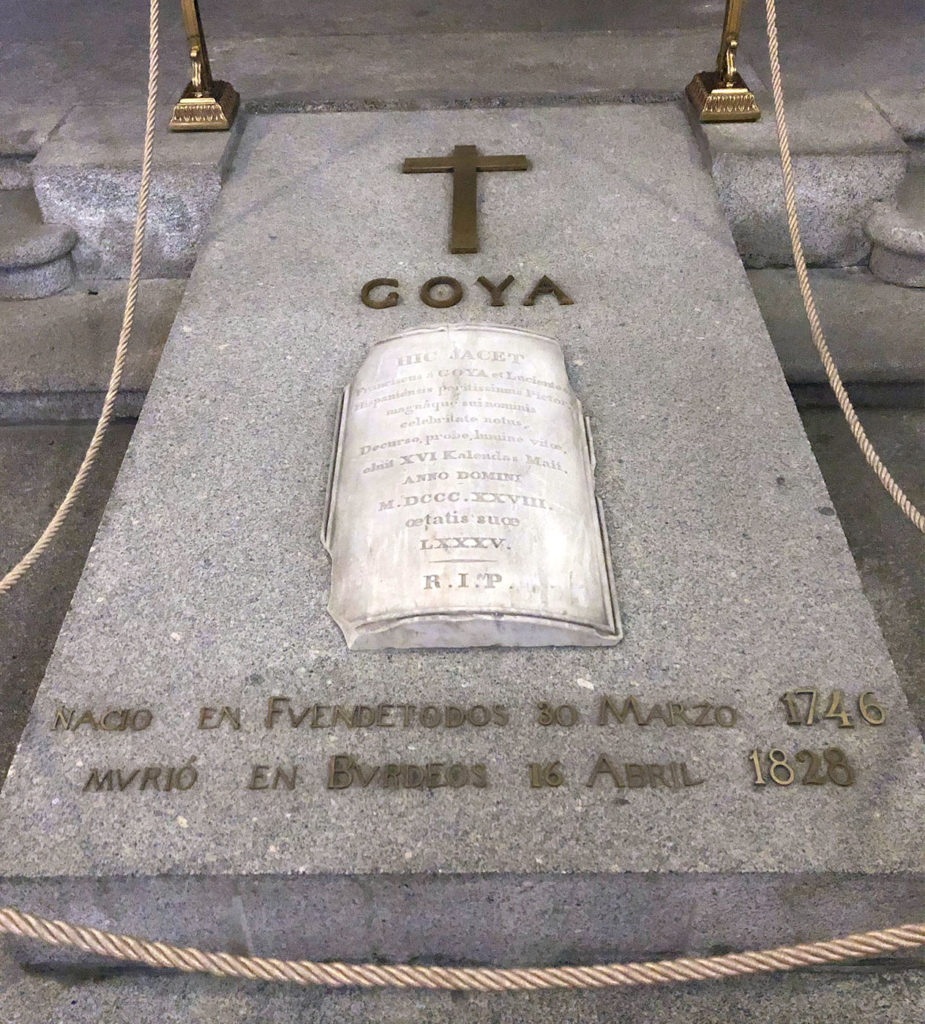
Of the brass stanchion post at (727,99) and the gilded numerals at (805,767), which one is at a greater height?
the brass stanchion post at (727,99)

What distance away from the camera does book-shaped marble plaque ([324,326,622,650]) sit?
6.48ft

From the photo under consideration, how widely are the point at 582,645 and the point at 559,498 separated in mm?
365

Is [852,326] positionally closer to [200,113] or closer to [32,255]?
[200,113]

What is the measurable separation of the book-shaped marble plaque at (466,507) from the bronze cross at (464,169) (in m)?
0.83

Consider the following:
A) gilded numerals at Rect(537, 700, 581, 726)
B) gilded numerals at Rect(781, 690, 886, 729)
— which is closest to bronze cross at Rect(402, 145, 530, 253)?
gilded numerals at Rect(537, 700, 581, 726)

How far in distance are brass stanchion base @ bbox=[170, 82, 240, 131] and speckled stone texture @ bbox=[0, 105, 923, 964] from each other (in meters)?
1.10

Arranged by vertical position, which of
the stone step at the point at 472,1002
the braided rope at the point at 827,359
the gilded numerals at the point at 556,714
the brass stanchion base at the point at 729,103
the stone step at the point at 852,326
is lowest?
the stone step at the point at 472,1002

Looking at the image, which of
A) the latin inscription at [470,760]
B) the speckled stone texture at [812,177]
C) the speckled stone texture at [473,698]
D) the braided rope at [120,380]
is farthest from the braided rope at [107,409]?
the speckled stone texture at [812,177]

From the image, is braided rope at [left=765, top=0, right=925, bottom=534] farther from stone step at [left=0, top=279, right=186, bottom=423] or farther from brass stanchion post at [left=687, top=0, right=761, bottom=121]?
stone step at [left=0, top=279, right=186, bottom=423]

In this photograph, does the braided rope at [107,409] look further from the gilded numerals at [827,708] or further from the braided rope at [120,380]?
the gilded numerals at [827,708]

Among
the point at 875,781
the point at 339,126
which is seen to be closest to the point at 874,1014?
the point at 875,781

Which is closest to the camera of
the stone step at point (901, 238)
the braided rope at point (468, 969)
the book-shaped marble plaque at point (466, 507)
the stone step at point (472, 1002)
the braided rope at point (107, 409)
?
the braided rope at point (468, 969)

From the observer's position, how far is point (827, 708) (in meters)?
1.91

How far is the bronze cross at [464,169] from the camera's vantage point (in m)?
3.16
